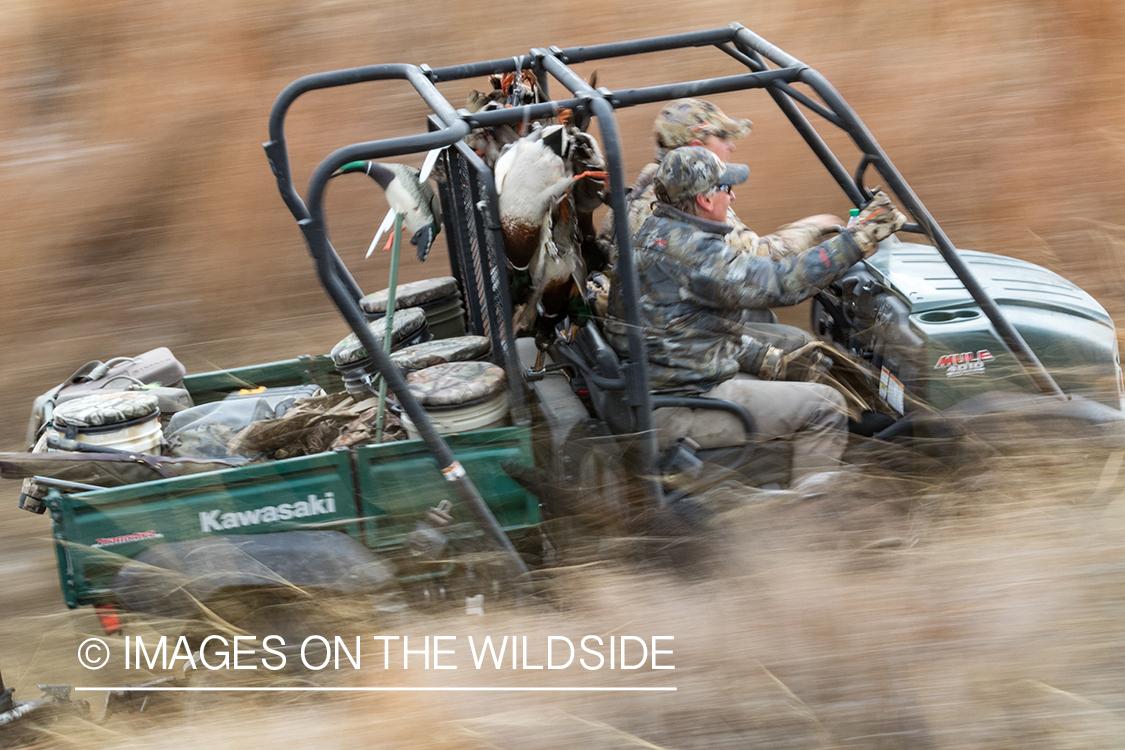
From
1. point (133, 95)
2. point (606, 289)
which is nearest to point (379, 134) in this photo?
point (133, 95)

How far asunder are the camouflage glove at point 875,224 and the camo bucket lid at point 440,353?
120 cm

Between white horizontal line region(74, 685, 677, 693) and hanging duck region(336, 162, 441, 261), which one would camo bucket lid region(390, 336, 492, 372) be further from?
white horizontal line region(74, 685, 677, 693)

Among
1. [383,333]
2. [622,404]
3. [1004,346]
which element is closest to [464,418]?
[622,404]

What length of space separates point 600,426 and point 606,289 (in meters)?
0.59

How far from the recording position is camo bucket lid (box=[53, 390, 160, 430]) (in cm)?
279

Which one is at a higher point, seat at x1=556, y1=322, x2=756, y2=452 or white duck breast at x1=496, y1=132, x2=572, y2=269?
white duck breast at x1=496, y1=132, x2=572, y2=269

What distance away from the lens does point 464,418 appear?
107 inches

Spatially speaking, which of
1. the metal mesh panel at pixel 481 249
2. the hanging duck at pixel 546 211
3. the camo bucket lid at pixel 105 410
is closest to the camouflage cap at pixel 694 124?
the hanging duck at pixel 546 211

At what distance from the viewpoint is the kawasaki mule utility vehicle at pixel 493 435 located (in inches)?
102

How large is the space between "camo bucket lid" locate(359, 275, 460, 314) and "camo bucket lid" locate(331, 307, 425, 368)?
73mm

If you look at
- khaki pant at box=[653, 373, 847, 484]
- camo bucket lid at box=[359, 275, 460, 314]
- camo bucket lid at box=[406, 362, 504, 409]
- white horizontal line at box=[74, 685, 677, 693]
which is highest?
camo bucket lid at box=[359, 275, 460, 314]

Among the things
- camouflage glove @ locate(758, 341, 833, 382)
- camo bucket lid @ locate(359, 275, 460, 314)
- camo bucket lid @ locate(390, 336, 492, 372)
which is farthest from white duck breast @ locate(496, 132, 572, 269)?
camouflage glove @ locate(758, 341, 833, 382)

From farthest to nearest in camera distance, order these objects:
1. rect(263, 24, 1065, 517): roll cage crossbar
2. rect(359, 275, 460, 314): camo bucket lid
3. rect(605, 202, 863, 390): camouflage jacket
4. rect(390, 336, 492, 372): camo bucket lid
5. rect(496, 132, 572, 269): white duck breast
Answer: rect(359, 275, 460, 314): camo bucket lid < rect(390, 336, 492, 372): camo bucket lid < rect(605, 202, 863, 390): camouflage jacket < rect(496, 132, 572, 269): white duck breast < rect(263, 24, 1065, 517): roll cage crossbar

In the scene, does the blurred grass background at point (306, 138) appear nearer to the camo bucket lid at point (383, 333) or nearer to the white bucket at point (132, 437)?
the white bucket at point (132, 437)
